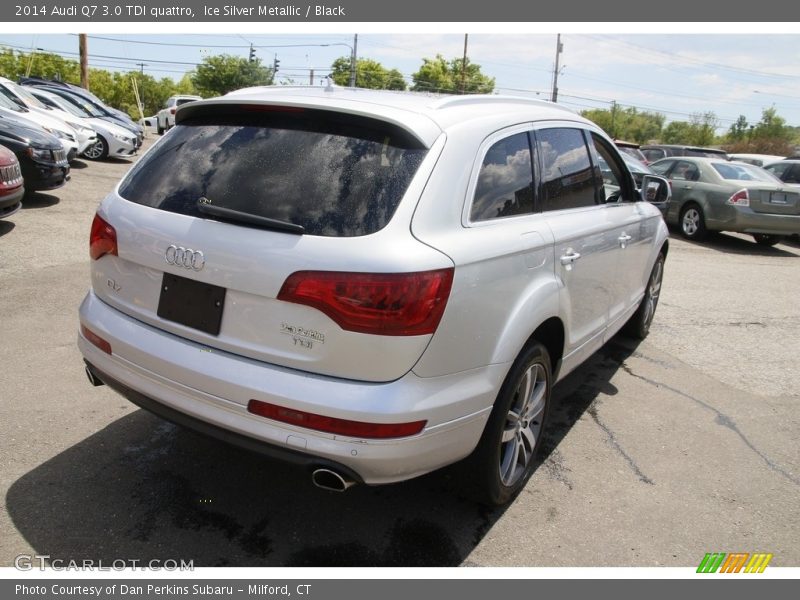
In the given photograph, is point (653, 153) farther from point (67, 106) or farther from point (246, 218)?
point (246, 218)

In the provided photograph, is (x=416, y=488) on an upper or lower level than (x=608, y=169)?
lower

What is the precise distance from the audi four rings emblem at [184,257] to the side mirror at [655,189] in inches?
159

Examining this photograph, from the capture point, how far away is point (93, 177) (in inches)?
531

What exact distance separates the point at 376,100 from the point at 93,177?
1245 centimetres

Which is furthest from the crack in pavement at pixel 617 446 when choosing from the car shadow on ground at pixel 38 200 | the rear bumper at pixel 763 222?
the rear bumper at pixel 763 222

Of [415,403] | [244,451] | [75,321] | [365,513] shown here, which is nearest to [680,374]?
[365,513]

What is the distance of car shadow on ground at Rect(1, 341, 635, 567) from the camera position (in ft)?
8.98

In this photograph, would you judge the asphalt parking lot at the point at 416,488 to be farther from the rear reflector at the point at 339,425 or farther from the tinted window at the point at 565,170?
the tinted window at the point at 565,170

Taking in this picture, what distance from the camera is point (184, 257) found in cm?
260

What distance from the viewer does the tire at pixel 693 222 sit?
13.0 metres

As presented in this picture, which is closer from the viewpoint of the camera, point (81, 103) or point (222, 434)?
point (222, 434)

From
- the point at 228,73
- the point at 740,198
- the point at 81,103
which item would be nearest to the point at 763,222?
the point at 740,198

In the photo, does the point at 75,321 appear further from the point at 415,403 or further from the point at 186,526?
the point at 415,403

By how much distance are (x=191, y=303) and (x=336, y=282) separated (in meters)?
0.69
